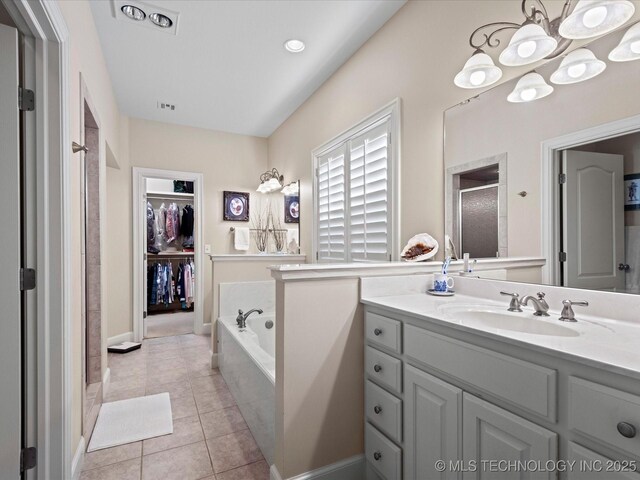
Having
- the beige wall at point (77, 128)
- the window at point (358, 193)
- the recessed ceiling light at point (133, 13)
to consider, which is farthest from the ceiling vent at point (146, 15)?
the window at point (358, 193)

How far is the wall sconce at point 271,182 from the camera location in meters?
4.48

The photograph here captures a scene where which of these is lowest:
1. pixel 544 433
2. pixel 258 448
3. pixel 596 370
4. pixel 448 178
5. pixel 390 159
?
pixel 258 448

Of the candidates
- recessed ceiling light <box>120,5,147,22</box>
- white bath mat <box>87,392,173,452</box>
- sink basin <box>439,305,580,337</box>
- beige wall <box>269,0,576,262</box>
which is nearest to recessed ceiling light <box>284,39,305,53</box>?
beige wall <box>269,0,576,262</box>

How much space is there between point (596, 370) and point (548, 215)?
2.90 ft

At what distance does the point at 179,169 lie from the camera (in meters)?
4.50

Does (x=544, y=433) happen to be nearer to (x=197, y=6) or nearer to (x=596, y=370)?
(x=596, y=370)

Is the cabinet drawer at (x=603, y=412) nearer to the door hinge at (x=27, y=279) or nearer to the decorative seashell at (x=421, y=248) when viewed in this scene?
the decorative seashell at (x=421, y=248)

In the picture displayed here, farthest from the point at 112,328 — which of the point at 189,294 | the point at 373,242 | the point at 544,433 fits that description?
the point at 544,433

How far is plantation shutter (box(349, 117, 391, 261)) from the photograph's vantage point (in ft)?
8.35

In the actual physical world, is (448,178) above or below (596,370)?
above

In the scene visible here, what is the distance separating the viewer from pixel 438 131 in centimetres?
207

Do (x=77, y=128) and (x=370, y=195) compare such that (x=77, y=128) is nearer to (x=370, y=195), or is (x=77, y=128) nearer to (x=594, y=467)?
(x=370, y=195)

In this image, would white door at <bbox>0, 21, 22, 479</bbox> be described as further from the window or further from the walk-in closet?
the walk-in closet

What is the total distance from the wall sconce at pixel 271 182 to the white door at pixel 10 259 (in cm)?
319
